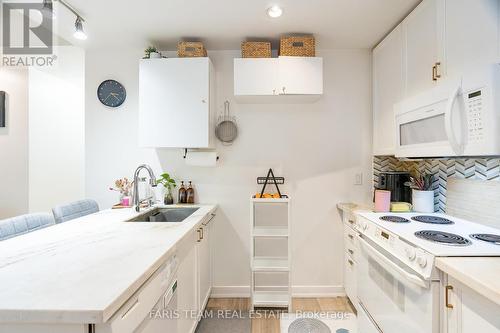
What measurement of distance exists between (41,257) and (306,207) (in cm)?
204

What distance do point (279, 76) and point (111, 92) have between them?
1637 millimetres

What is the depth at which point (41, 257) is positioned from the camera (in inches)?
44.9

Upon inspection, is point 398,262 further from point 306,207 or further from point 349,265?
point 306,207

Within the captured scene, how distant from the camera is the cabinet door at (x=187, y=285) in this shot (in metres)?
1.52

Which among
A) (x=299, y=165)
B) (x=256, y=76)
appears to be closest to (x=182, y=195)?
(x=299, y=165)

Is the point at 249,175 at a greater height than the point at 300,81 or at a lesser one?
lesser

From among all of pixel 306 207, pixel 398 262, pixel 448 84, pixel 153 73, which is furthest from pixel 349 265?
pixel 153 73

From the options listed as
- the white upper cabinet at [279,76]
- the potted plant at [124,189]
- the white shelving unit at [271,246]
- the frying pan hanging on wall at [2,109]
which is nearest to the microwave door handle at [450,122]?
the white upper cabinet at [279,76]

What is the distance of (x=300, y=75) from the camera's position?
2.21 metres

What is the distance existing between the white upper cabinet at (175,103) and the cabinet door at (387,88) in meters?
1.53

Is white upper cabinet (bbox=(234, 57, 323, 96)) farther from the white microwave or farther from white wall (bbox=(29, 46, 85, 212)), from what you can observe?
white wall (bbox=(29, 46, 85, 212))

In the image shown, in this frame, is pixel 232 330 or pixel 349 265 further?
pixel 349 265

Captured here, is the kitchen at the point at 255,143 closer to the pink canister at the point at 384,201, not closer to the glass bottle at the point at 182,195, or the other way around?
the glass bottle at the point at 182,195

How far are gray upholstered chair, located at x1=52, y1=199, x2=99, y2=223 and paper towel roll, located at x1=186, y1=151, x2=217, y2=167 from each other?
89 centimetres
